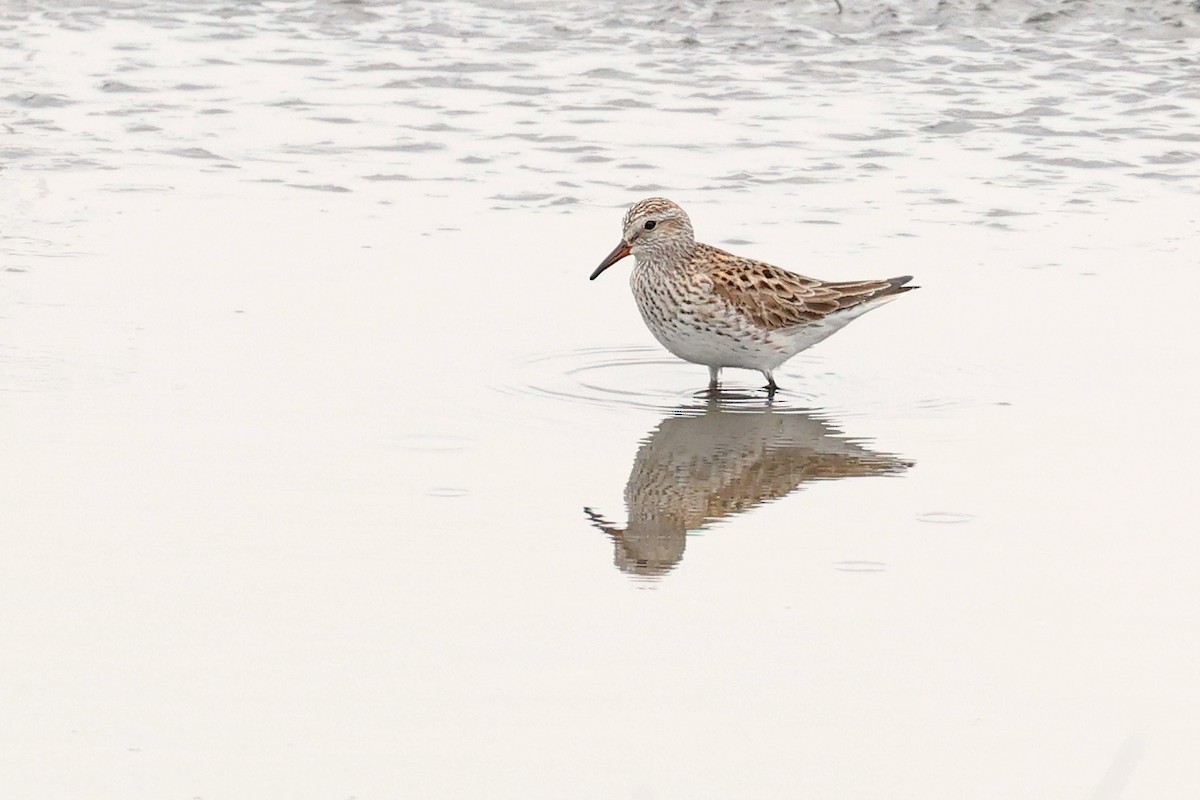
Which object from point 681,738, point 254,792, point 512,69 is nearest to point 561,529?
point 681,738

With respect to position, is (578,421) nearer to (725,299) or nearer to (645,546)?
(725,299)

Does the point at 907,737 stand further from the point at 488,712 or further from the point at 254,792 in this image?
the point at 254,792

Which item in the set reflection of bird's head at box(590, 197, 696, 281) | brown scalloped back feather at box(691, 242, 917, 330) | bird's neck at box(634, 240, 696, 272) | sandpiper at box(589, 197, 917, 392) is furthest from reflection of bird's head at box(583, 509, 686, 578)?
reflection of bird's head at box(590, 197, 696, 281)

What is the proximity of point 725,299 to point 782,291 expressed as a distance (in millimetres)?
306

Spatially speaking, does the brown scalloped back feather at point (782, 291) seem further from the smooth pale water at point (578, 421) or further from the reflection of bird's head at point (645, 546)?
the reflection of bird's head at point (645, 546)

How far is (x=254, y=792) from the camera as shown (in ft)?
19.8

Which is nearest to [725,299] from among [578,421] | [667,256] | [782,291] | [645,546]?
[782,291]

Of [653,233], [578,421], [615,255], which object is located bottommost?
[578,421]

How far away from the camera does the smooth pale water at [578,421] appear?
6.53 m

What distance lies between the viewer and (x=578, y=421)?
403 inches

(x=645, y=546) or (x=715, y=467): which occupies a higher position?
(x=645, y=546)

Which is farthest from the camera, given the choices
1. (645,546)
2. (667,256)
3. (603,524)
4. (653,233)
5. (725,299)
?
(653,233)

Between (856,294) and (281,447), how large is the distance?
356cm

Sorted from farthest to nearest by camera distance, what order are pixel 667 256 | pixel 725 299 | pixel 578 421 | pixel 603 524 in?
pixel 667 256
pixel 725 299
pixel 578 421
pixel 603 524
